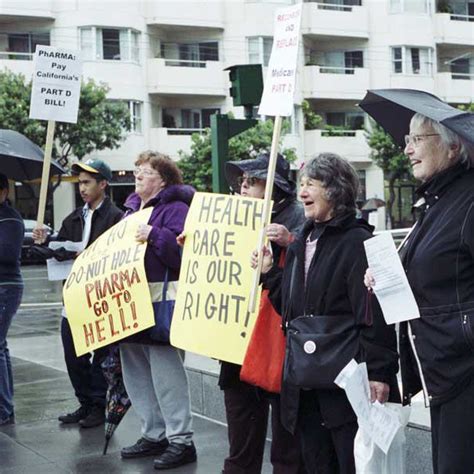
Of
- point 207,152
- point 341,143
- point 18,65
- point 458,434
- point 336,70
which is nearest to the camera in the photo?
point 458,434

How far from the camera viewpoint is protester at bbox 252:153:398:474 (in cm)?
397

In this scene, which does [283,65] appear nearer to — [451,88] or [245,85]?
[245,85]

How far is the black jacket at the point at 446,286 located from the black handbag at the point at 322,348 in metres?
0.53

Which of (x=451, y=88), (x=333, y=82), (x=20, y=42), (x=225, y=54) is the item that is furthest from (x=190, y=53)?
(x=451, y=88)

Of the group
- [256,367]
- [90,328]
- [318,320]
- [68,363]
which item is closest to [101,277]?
[90,328]

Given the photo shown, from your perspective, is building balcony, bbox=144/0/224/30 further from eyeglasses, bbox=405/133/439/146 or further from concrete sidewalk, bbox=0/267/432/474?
Result: eyeglasses, bbox=405/133/439/146

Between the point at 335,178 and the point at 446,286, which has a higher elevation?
the point at 335,178

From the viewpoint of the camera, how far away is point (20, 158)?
23.1 ft

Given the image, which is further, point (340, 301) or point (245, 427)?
point (245, 427)

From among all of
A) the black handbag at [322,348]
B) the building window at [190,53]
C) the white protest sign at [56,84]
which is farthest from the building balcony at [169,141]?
the black handbag at [322,348]

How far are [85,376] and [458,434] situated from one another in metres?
4.11

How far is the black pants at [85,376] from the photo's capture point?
6.84 metres

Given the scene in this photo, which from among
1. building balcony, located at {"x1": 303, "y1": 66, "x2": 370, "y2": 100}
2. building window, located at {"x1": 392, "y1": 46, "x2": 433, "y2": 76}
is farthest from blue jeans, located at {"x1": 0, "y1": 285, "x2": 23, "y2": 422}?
building window, located at {"x1": 392, "y1": 46, "x2": 433, "y2": 76}

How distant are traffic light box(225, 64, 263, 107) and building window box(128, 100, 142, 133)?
3174 cm
